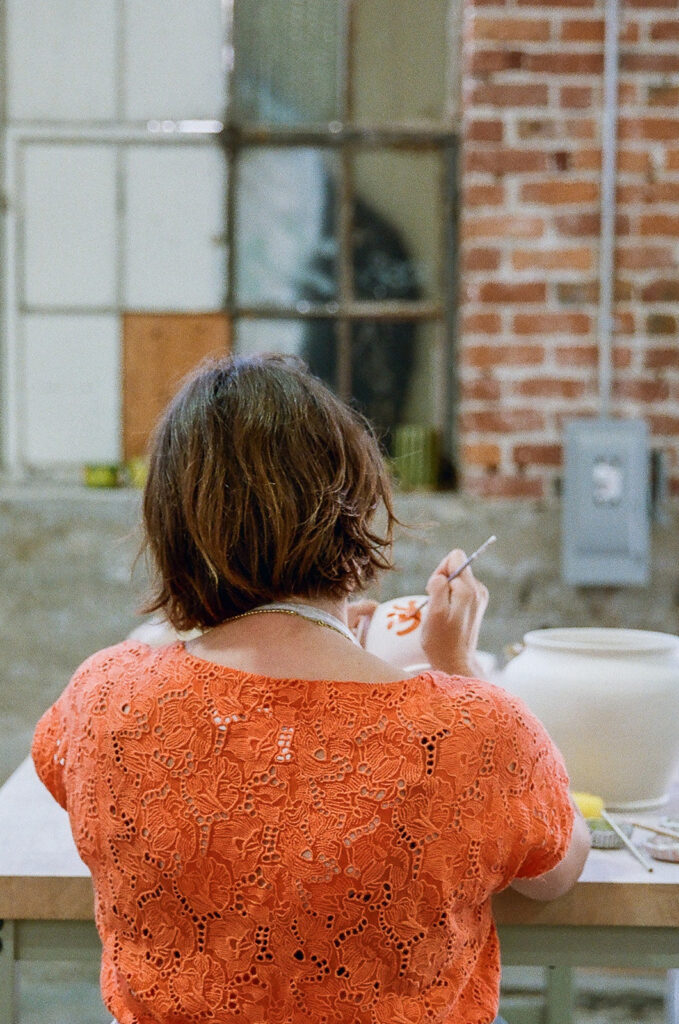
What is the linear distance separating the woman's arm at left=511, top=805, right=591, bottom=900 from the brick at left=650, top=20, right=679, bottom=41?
6.78 ft

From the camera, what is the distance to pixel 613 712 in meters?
1.38

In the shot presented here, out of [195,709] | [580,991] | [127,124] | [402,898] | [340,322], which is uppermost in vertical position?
[127,124]

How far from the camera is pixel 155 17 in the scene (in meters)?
2.79

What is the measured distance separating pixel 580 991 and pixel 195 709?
1944 mm

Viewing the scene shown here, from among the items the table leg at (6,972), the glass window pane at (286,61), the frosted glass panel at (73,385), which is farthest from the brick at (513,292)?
the table leg at (6,972)

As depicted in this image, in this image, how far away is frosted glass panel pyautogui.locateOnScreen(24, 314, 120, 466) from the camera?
9.36 feet

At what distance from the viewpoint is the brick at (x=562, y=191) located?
261 centimetres

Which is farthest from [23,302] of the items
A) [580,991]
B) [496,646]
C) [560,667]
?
[580,991]

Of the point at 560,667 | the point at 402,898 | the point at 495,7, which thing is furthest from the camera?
the point at 495,7

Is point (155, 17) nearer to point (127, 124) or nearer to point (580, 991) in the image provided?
point (127, 124)

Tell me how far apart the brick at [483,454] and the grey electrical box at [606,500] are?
17cm

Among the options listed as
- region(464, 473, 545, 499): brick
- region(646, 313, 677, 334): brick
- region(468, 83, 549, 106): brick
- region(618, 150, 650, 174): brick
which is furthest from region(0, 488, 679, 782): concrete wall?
region(468, 83, 549, 106): brick

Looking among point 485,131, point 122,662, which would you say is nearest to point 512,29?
point 485,131

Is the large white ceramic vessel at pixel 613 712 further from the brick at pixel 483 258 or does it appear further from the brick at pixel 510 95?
the brick at pixel 510 95
